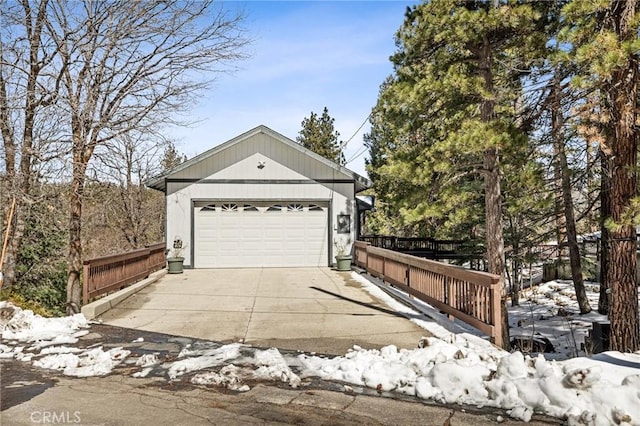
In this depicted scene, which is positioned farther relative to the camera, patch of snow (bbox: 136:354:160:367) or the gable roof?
the gable roof

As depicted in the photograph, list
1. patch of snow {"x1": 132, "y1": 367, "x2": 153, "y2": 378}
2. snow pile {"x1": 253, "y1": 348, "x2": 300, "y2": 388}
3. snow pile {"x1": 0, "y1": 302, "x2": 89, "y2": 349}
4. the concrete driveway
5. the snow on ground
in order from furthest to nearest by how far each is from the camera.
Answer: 1. the concrete driveway
2. snow pile {"x1": 0, "y1": 302, "x2": 89, "y2": 349}
3. patch of snow {"x1": 132, "y1": 367, "x2": 153, "y2": 378}
4. snow pile {"x1": 253, "y1": 348, "x2": 300, "y2": 388}
5. the snow on ground

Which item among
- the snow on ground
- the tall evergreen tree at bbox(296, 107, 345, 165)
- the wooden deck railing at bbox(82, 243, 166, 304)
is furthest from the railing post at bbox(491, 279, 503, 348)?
the tall evergreen tree at bbox(296, 107, 345, 165)

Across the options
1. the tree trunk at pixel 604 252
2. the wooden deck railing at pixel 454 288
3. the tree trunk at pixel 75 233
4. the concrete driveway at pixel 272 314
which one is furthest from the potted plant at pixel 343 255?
the tree trunk at pixel 75 233

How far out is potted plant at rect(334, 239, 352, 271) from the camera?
16.2 metres

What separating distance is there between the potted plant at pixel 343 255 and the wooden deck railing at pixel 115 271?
5888 mm

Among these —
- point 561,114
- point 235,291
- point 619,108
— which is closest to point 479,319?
point 619,108

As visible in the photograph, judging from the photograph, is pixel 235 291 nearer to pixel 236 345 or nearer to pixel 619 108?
pixel 236 345

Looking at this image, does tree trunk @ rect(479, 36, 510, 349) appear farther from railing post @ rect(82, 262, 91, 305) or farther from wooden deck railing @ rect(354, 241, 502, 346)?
railing post @ rect(82, 262, 91, 305)

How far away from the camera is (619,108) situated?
7227 mm

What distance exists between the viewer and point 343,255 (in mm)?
16406

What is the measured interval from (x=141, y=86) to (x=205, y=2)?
2.49 m

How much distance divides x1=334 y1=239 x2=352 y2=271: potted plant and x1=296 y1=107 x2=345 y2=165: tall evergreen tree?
2100cm

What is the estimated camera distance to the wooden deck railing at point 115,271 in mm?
8741

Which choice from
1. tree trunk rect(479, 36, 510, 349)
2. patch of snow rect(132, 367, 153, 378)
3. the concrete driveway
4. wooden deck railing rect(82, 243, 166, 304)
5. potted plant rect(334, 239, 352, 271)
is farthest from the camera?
potted plant rect(334, 239, 352, 271)
